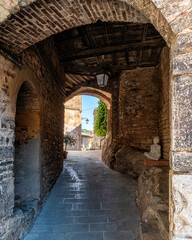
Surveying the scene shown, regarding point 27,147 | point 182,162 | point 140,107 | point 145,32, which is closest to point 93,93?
point 140,107

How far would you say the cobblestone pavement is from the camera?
2738 mm

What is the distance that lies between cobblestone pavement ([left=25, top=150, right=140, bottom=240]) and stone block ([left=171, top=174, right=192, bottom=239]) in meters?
1.75

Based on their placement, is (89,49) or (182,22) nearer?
(182,22)

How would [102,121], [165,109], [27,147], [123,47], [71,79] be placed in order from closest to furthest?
[27,147]
[123,47]
[165,109]
[71,79]
[102,121]

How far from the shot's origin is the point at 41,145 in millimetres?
3445

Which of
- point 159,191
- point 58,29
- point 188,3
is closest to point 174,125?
point 188,3

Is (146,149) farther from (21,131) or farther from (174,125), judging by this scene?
(174,125)

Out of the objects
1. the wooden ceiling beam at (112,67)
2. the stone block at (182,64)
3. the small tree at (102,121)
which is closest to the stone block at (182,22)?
the stone block at (182,64)

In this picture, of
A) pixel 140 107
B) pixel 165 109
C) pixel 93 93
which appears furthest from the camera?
pixel 93 93

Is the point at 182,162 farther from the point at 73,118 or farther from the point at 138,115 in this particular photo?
the point at 73,118

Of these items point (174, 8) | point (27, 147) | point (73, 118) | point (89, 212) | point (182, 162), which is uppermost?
point (73, 118)

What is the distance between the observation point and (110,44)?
4254 mm

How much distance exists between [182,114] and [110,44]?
11.6ft

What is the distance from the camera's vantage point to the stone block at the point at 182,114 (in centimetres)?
125
